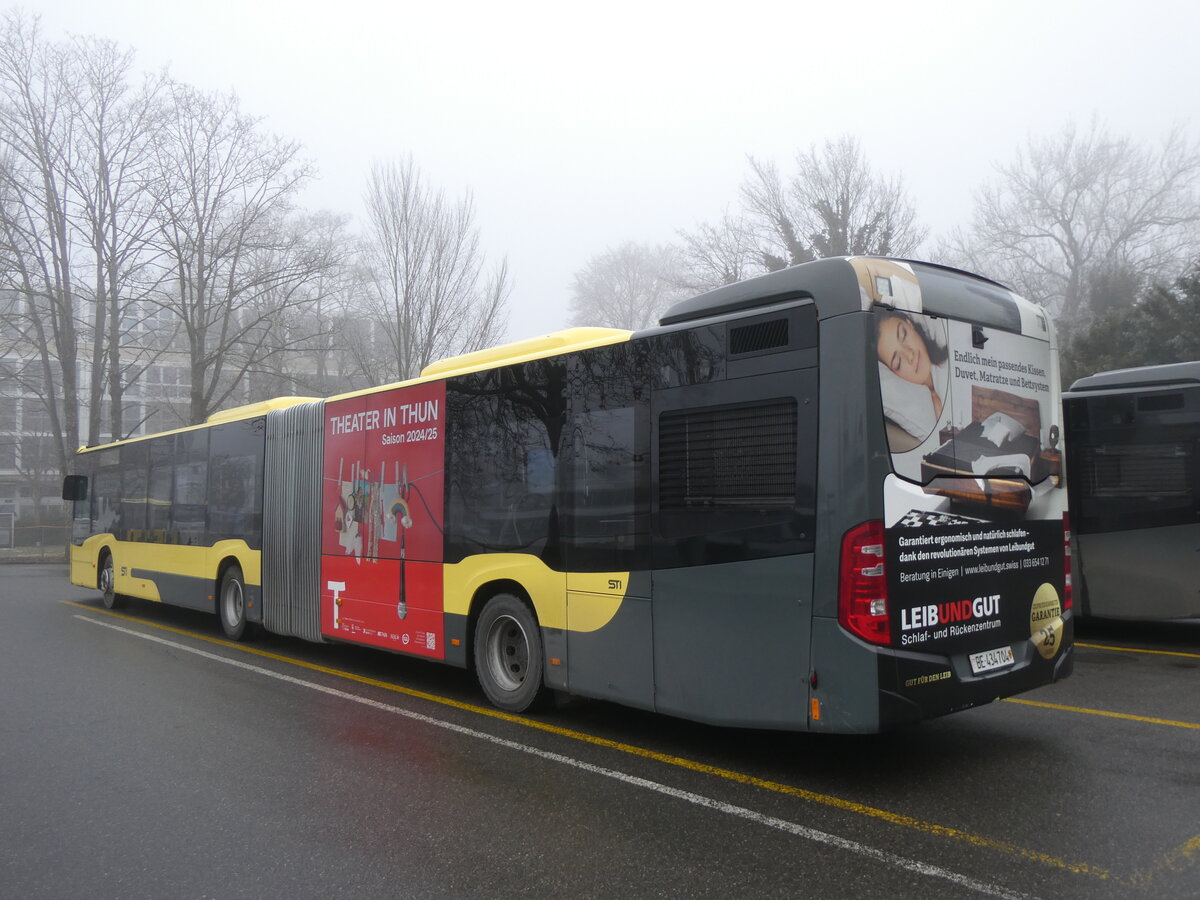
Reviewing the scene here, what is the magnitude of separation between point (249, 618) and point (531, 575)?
5.55 meters

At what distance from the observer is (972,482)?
16.9 feet

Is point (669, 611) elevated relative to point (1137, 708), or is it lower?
elevated

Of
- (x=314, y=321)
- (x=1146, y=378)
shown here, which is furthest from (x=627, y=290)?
(x=1146, y=378)

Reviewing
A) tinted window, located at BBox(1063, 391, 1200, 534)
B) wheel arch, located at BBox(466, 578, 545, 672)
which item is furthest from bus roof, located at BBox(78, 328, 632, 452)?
tinted window, located at BBox(1063, 391, 1200, 534)

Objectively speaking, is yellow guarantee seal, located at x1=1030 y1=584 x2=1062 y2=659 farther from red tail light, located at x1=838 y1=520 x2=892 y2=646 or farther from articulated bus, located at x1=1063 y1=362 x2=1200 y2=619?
articulated bus, located at x1=1063 y1=362 x2=1200 y2=619

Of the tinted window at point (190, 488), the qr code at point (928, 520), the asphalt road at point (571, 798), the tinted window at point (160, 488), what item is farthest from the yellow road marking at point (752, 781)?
the tinted window at point (160, 488)

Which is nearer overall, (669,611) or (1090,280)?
(669,611)

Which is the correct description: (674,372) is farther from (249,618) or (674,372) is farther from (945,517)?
(249,618)

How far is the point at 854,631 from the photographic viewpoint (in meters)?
4.68

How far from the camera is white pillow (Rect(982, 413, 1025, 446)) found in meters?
5.34

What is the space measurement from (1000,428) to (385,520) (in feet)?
18.2

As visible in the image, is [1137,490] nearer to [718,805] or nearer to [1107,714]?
[1107,714]

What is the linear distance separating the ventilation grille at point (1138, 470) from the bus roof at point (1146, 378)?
0.70 meters

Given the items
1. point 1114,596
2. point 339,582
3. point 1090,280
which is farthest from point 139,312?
point 1090,280
